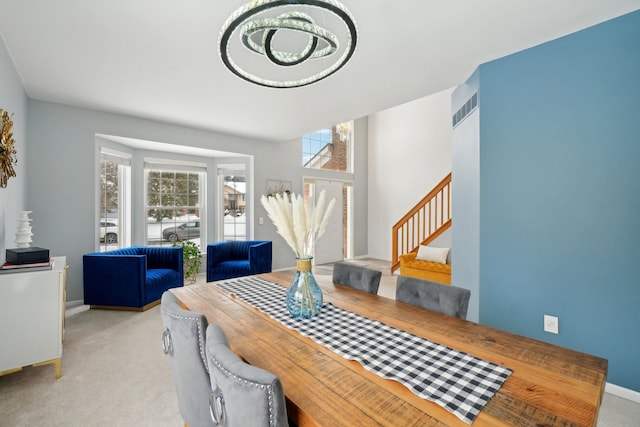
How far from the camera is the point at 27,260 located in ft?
7.06

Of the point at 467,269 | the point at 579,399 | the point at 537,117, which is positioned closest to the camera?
the point at 579,399

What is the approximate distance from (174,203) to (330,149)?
11.3 feet

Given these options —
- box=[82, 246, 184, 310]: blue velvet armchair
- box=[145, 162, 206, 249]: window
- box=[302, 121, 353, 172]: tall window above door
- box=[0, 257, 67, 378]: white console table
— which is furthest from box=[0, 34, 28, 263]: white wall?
box=[302, 121, 353, 172]: tall window above door

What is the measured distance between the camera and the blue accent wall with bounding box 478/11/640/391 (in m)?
1.90

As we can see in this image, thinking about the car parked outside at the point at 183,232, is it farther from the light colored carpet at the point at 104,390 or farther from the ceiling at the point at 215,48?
the light colored carpet at the point at 104,390

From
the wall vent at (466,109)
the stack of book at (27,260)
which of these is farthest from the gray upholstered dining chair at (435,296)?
the stack of book at (27,260)

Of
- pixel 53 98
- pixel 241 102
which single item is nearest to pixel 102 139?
pixel 53 98

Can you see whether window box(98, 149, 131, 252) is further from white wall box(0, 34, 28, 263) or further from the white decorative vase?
the white decorative vase

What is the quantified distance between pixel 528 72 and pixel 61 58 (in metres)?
3.87

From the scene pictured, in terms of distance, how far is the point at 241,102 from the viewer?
3418 mm

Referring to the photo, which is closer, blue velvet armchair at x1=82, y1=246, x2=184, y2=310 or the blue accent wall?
the blue accent wall

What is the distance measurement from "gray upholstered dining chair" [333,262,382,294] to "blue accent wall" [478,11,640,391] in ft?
3.99

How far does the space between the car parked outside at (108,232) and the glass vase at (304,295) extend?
4.00 meters

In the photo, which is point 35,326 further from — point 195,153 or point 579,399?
point 195,153
